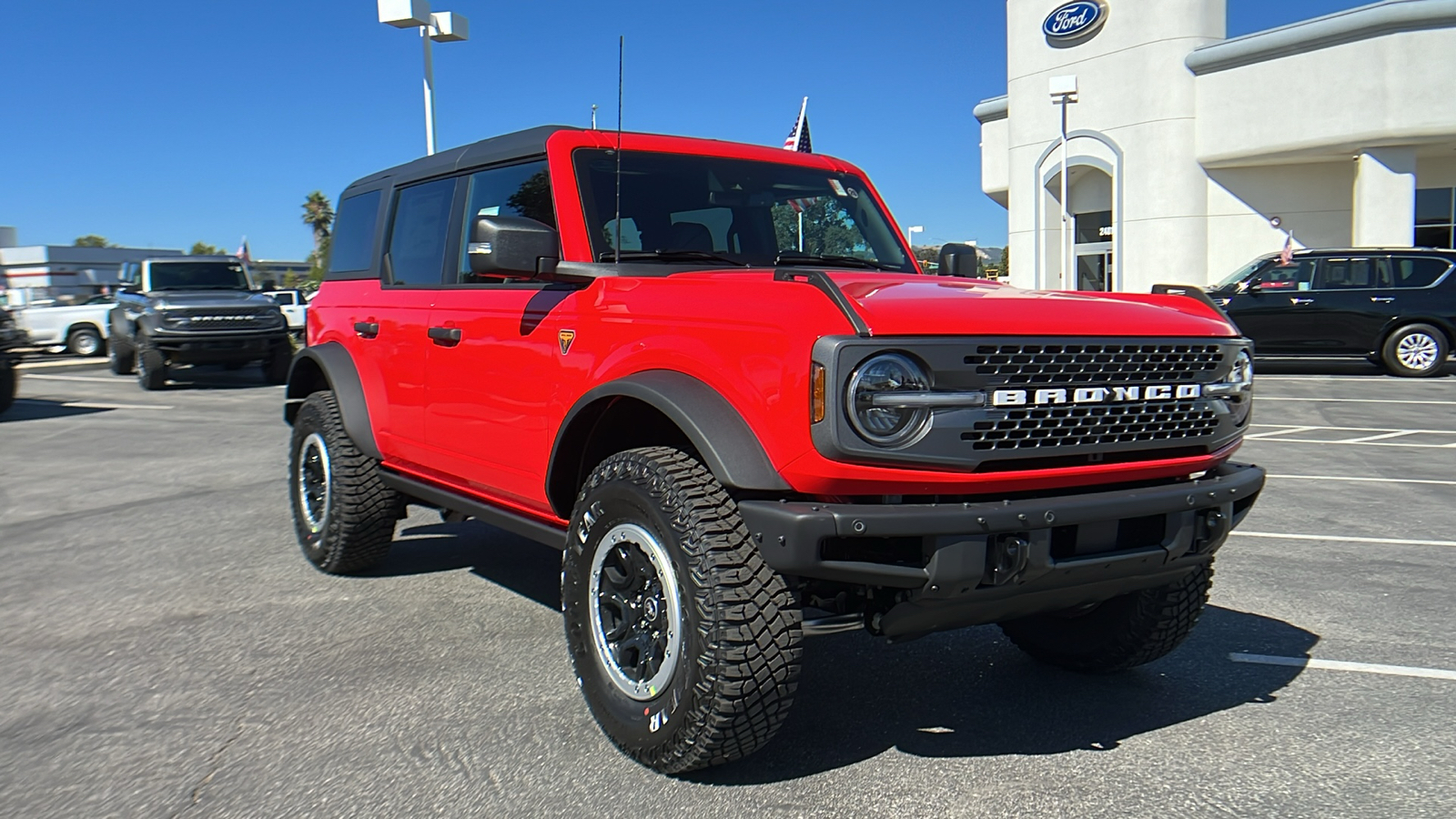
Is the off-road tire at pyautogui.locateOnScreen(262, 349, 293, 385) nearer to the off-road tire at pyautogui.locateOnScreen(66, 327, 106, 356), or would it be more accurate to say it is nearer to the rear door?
the off-road tire at pyautogui.locateOnScreen(66, 327, 106, 356)

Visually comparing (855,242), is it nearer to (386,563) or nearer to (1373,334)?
(386,563)

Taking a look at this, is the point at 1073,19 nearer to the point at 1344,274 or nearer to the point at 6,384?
the point at 1344,274

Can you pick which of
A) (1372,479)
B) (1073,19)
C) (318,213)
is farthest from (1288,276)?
(318,213)

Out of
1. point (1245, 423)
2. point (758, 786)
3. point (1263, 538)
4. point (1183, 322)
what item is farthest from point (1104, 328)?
point (1263, 538)

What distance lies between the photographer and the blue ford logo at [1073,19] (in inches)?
1115

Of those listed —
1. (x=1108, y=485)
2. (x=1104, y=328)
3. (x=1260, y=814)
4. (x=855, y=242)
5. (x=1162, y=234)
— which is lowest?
(x=1260, y=814)

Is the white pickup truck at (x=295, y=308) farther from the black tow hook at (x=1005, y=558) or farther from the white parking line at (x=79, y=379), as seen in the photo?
the black tow hook at (x=1005, y=558)

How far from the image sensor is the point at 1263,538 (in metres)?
6.48

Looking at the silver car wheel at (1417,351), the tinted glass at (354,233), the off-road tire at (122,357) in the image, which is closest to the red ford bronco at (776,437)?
the tinted glass at (354,233)

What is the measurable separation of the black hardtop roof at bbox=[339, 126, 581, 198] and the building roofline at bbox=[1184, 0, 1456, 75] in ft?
78.5

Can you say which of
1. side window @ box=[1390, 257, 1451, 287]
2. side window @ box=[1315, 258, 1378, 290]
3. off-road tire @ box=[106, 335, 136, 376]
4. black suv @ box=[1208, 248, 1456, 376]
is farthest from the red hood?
off-road tire @ box=[106, 335, 136, 376]

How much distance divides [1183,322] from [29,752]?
12.3 feet

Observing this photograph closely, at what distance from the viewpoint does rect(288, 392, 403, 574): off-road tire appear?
17.6 ft

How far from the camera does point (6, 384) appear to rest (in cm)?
1414
